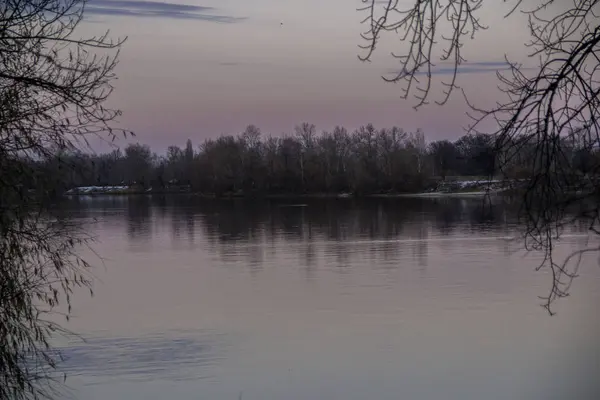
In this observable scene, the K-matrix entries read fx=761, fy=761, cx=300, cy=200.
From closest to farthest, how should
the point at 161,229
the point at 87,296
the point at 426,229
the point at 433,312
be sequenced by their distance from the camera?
the point at 433,312 → the point at 87,296 → the point at 426,229 → the point at 161,229

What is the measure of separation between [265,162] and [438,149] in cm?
1416

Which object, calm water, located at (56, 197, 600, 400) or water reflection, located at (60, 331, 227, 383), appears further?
water reflection, located at (60, 331, 227, 383)

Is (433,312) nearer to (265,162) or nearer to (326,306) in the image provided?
(326,306)

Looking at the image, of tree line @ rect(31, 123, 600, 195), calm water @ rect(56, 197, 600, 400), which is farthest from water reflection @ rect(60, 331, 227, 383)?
tree line @ rect(31, 123, 600, 195)

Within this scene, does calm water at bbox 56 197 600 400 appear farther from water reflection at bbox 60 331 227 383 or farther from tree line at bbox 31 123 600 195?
tree line at bbox 31 123 600 195

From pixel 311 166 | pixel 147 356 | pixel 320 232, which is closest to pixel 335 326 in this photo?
pixel 147 356

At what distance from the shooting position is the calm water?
809 centimetres

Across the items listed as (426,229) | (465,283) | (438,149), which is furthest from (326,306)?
(438,149)

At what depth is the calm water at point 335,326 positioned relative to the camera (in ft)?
26.6

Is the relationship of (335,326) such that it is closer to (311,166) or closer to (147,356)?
(147,356)

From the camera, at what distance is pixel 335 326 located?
10430mm

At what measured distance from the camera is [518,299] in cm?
1179

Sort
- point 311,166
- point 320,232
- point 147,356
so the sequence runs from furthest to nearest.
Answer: point 311,166 → point 320,232 → point 147,356

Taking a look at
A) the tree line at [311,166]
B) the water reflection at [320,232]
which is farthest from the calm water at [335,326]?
the tree line at [311,166]
